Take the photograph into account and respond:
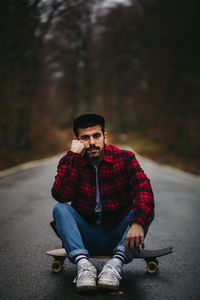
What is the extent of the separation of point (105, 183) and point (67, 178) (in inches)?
15.3

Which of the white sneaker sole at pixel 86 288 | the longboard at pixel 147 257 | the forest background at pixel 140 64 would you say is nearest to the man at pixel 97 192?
the longboard at pixel 147 257

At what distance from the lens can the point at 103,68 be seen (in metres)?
42.9

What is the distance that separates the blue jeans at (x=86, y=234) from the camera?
3420 mm

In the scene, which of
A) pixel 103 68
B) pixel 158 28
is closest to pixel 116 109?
pixel 103 68

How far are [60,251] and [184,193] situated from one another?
563 cm

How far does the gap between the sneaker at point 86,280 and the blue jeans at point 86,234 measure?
21 centimetres

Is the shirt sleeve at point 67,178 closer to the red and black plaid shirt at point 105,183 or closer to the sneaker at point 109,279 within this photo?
the red and black plaid shirt at point 105,183

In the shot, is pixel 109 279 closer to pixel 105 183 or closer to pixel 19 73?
pixel 105 183

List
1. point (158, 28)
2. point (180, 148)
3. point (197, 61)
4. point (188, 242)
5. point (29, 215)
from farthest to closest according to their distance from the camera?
1. point (180, 148)
2. point (158, 28)
3. point (197, 61)
4. point (29, 215)
5. point (188, 242)

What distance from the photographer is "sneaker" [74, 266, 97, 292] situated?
10.2 feet

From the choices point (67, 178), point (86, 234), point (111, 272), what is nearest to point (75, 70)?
point (67, 178)

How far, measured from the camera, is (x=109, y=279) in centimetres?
314

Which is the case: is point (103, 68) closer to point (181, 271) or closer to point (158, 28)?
point (158, 28)

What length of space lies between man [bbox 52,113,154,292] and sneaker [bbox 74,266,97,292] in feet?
1.16
